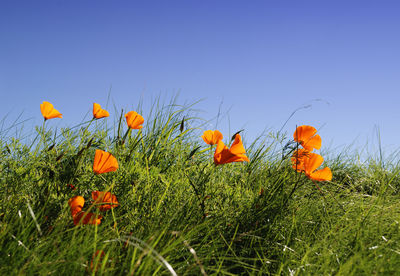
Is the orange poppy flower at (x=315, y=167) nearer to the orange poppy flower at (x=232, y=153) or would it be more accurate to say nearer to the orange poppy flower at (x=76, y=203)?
the orange poppy flower at (x=232, y=153)

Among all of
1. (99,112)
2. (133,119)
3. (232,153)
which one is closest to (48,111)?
(99,112)

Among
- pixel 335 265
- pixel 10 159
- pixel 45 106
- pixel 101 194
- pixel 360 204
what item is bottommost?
pixel 335 265

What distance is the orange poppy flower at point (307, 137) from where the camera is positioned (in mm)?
1965

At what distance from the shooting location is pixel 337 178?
439cm

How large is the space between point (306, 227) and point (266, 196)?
373 mm

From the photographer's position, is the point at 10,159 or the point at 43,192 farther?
the point at 10,159

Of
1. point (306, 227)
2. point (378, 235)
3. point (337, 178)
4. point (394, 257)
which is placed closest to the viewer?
point (394, 257)

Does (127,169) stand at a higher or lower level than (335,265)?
higher

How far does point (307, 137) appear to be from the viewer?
6.57 ft

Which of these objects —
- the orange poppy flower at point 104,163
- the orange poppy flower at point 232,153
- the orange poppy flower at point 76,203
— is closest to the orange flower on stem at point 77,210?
the orange poppy flower at point 76,203

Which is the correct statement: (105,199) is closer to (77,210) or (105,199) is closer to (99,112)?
(77,210)

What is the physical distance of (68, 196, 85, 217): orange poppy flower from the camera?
1.57 metres

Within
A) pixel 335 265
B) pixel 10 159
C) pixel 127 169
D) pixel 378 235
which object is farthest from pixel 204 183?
pixel 10 159

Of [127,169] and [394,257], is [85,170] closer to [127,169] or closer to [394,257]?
[127,169]
